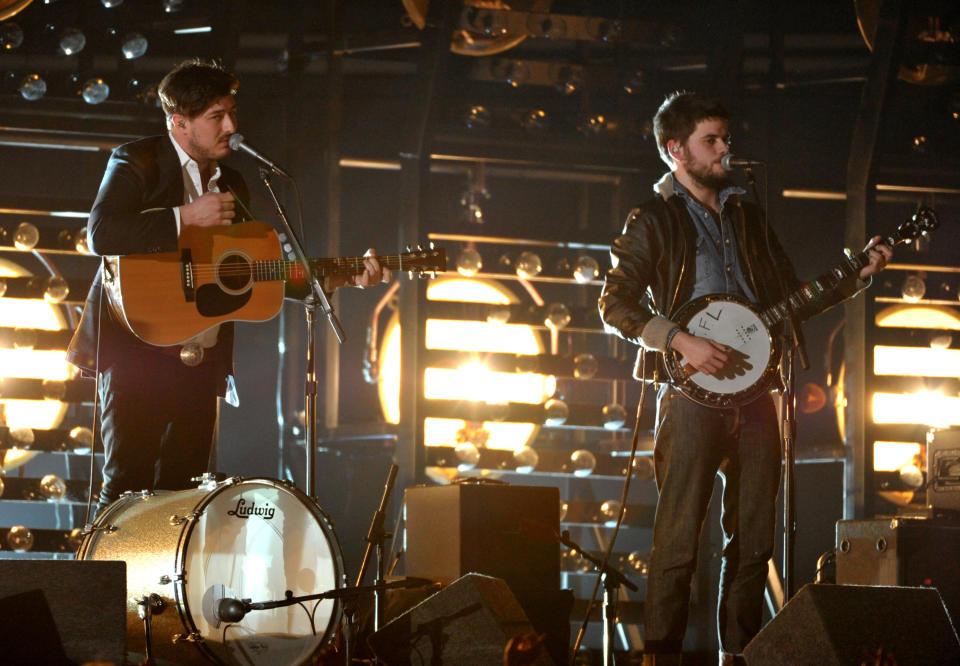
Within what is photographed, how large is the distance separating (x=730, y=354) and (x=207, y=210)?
1.78m

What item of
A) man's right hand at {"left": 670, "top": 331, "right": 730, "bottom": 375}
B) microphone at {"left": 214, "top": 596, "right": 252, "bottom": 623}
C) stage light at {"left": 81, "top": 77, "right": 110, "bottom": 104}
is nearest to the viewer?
microphone at {"left": 214, "top": 596, "right": 252, "bottom": 623}

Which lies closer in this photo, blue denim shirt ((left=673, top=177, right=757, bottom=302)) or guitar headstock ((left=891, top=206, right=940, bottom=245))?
blue denim shirt ((left=673, top=177, right=757, bottom=302))

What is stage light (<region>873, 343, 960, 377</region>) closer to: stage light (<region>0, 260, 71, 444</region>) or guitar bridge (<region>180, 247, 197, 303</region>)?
guitar bridge (<region>180, 247, 197, 303</region>)

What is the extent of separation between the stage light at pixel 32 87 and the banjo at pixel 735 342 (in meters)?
3.73

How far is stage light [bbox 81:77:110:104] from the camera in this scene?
607 cm

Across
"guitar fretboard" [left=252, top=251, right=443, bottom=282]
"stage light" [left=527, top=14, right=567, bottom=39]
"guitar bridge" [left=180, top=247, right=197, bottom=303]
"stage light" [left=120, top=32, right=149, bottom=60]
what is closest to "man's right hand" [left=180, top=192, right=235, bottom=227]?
"guitar bridge" [left=180, top=247, right=197, bottom=303]

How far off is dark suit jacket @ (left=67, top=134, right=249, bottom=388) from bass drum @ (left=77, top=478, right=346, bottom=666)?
0.61 metres

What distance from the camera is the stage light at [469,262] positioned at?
6414 millimetres

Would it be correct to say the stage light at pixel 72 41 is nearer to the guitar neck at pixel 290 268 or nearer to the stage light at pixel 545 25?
the stage light at pixel 545 25

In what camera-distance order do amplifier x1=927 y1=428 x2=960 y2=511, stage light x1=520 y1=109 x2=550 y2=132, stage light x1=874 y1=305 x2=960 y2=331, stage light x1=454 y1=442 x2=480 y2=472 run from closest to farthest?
amplifier x1=927 y1=428 x2=960 y2=511
stage light x1=454 y1=442 x2=480 y2=472
stage light x1=520 y1=109 x2=550 y2=132
stage light x1=874 y1=305 x2=960 y2=331

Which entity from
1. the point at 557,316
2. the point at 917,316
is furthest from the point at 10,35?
the point at 917,316

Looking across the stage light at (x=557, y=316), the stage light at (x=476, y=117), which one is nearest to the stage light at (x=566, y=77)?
the stage light at (x=476, y=117)

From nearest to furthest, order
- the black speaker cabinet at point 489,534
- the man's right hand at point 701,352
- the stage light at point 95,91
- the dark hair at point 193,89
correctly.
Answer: the man's right hand at point 701,352, the dark hair at point 193,89, the black speaker cabinet at point 489,534, the stage light at point 95,91

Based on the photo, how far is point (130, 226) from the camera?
13.0 ft
